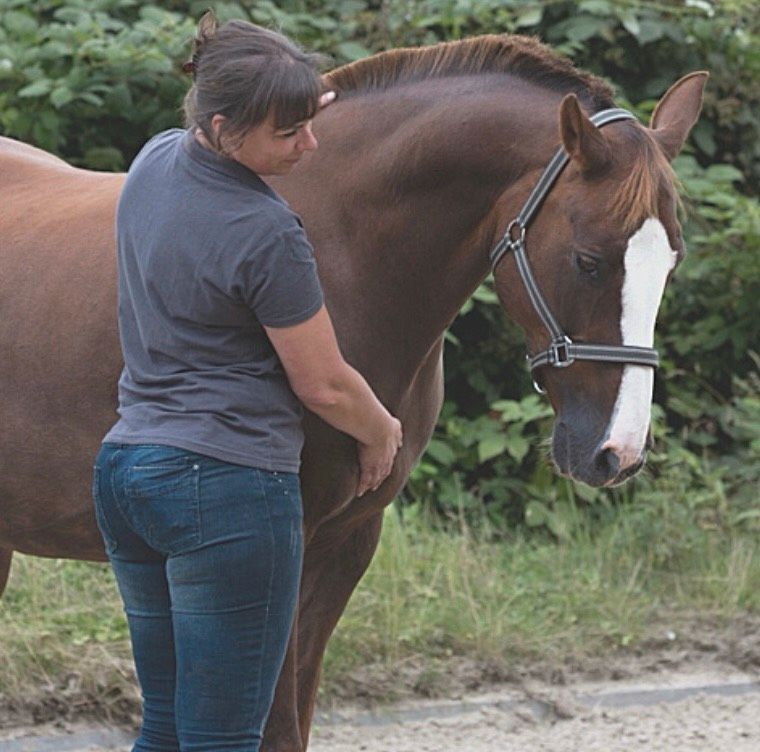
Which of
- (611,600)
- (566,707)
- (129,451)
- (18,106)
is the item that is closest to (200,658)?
(129,451)

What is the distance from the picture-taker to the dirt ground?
437 centimetres

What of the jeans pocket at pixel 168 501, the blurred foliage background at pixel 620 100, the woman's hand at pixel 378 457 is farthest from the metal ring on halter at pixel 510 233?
the blurred foliage background at pixel 620 100

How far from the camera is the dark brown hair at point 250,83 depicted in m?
2.42

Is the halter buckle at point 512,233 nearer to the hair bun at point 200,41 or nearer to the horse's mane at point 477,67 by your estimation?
the horse's mane at point 477,67

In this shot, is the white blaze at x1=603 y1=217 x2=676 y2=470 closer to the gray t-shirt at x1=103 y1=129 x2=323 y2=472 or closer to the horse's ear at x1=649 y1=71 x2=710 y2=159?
the horse's ear at x1=649 y1=71 x2=710 y2=159

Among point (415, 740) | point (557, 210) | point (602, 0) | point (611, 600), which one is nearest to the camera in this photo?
point (557, 210)

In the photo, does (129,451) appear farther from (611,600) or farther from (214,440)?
(611,600)

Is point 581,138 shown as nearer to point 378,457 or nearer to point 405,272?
point 405,272

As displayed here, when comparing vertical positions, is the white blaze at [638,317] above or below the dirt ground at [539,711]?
above

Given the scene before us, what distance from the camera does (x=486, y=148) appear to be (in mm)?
2951

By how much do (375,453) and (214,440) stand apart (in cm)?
43

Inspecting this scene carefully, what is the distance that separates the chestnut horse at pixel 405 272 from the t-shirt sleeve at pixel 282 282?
1.63 ft

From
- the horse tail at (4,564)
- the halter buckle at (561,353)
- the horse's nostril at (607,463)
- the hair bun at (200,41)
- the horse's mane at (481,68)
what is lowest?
the horse tail at (4,564)

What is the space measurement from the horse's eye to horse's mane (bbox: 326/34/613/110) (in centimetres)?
38
